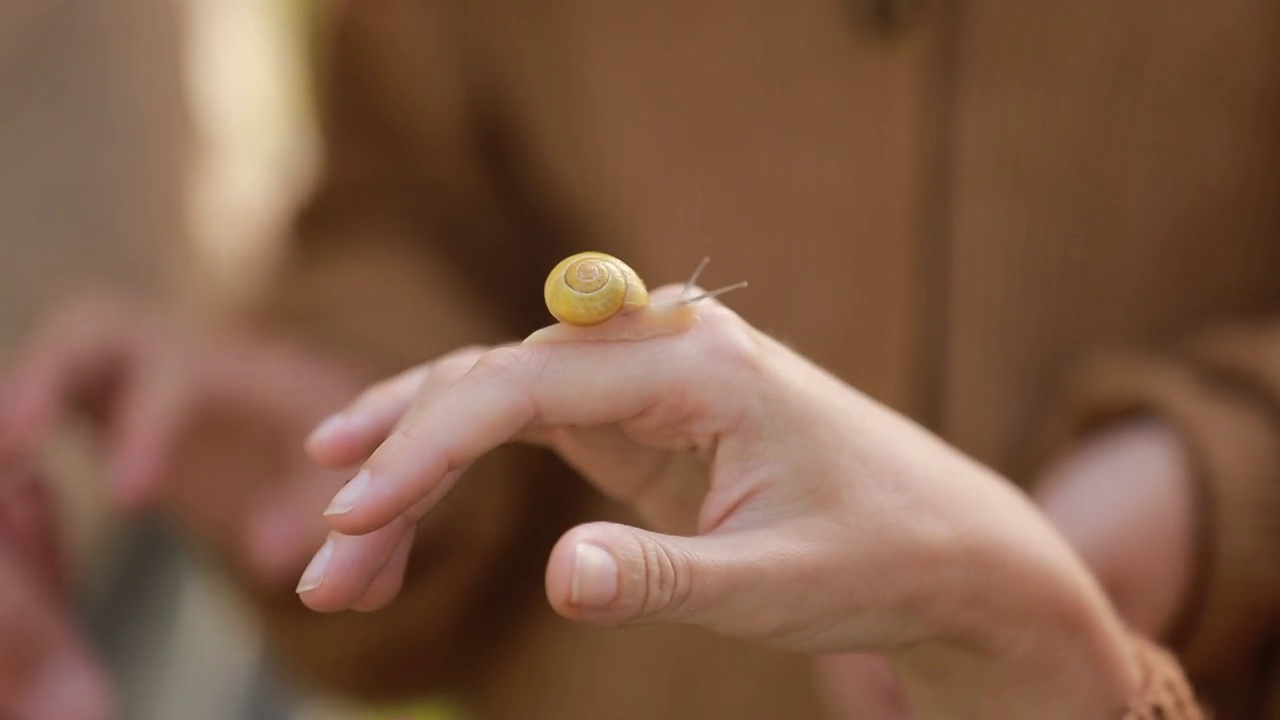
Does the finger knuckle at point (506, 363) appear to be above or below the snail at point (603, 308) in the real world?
below

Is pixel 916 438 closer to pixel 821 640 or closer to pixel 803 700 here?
pixel 821 640

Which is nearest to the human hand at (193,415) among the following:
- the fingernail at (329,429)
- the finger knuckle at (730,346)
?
the fingernail at (329,429)

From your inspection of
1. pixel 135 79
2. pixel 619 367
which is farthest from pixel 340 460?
pixel 135 79

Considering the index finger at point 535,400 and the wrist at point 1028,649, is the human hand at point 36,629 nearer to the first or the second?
the index finger at point 535,400

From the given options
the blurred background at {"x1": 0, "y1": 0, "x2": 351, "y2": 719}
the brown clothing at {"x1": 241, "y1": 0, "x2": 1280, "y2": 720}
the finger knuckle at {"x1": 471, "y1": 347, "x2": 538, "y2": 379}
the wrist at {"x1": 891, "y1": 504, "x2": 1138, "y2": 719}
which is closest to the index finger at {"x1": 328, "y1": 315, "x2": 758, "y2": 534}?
the finger knuckle at {"x1": 471, "y1": 347, "x2": 538, "y2": 379}

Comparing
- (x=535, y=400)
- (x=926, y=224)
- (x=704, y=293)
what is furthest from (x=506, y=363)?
(x=926, y=224)

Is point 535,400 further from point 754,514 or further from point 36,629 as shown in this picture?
point 36,629

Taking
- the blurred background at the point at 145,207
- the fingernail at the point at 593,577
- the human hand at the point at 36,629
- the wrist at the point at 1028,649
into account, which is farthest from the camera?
the blurred background at the point at 145,207
